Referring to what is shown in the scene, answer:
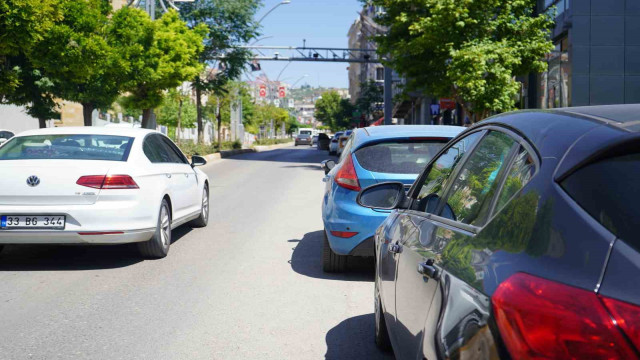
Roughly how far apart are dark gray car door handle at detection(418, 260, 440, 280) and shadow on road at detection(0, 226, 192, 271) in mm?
5725

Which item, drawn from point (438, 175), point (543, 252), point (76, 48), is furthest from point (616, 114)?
point (76, 48)

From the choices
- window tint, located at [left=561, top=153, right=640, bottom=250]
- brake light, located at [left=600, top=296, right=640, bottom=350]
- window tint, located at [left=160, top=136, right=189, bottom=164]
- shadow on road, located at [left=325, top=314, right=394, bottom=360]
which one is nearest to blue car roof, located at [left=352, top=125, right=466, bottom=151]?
shadow on road, located at [left=325, top=314, right=394, bottom=360]

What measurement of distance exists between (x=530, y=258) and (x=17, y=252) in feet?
26.8

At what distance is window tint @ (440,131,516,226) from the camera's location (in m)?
2.67

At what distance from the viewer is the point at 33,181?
765 cm

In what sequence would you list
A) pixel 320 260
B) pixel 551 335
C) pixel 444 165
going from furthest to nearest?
1. pixel 320 260
2. pixel 444 165
3. pixel 551 335

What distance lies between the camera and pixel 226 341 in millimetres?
5082

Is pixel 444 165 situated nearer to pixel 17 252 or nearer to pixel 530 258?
pixel 530 258

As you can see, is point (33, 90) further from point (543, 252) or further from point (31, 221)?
point (543, 252)

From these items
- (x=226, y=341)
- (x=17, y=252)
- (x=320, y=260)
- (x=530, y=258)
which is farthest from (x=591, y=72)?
(x=530, y=258)

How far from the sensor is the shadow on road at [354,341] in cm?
481

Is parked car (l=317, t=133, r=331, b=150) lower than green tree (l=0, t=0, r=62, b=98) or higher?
lower

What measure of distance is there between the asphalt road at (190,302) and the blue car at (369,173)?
1.51ft

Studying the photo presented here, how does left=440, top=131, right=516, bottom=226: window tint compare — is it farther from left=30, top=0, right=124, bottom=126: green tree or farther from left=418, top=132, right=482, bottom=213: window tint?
left=30, top=0, right=124, bottom=126: green tree
